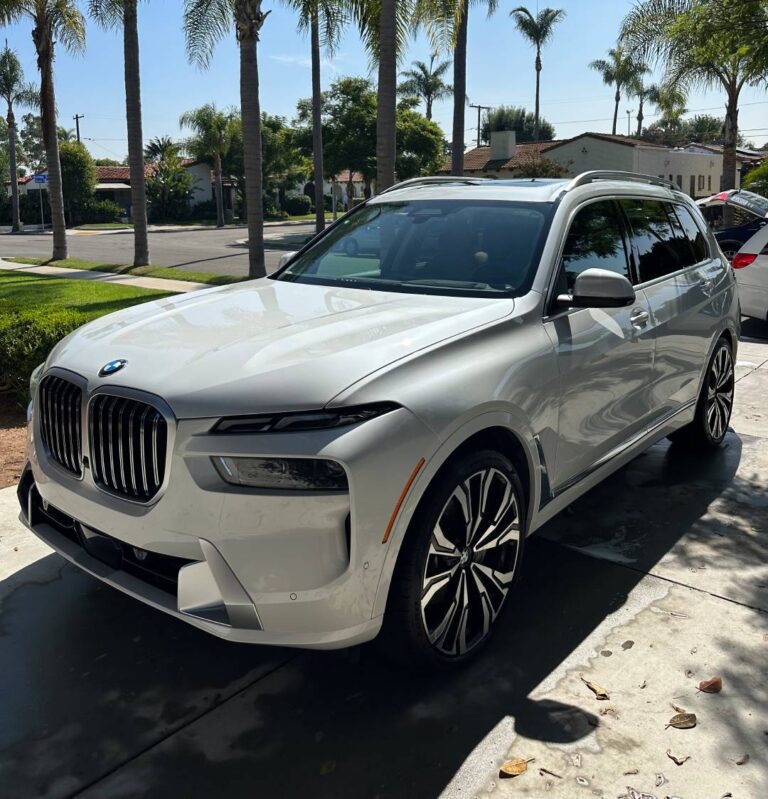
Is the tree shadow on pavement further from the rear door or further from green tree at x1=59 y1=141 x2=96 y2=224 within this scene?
green tree at x1=59 y1=141 x2=96 y2=224

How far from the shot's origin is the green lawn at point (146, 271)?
61.9ft

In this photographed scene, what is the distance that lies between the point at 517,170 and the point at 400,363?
39330mm

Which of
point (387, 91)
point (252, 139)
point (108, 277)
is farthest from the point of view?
point (108, 277)

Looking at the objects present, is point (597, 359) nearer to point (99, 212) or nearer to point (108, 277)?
point (108, 277)

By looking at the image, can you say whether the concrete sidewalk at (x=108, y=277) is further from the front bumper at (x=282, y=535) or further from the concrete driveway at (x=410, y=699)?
the front bumper at (x=282, y=535)

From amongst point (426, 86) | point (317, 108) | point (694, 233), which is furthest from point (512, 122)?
point (694, 233)

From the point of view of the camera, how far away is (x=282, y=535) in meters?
2.58

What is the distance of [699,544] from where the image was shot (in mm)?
4391

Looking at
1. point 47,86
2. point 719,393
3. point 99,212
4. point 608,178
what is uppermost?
point 47,86

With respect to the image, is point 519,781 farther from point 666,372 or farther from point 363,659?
point 666,372

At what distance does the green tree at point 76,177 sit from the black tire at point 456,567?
56.2 metres

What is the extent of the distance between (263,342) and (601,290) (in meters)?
1.47

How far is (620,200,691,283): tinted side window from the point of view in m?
4.60

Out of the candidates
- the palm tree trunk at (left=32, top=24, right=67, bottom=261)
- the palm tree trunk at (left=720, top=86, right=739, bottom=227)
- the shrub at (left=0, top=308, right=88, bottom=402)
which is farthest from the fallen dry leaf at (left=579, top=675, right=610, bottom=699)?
the palm tree trunk at (left=720, top=86, right=739, bottom=227)
